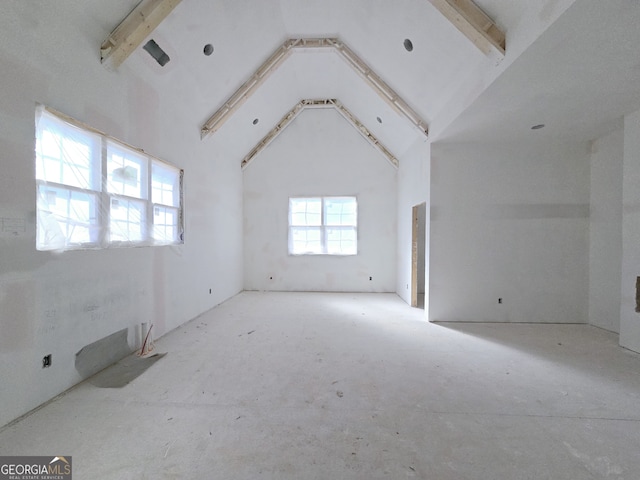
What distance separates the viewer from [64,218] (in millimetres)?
2270

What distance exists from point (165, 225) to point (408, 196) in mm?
4521

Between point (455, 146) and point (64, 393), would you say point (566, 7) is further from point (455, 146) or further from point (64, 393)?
point (64, 393)

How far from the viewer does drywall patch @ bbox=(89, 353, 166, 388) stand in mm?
2438

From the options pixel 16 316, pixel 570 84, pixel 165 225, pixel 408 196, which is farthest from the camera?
pixel 408 196

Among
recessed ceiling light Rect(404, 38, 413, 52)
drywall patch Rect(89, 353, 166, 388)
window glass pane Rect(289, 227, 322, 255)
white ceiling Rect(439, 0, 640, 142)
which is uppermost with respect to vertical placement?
recessed ceiling light Rect(404, 38, 413, 52)

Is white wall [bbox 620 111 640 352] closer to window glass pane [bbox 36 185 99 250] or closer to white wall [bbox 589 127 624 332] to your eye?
white wall [bbox 589 127 624 332]

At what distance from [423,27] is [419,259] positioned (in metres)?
4.79

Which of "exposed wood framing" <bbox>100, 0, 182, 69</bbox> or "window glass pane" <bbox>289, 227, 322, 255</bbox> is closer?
"exposed wood framing" <bbox>100, 0, 182, 69</bbox>

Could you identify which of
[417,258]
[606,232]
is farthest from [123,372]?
[606,232]

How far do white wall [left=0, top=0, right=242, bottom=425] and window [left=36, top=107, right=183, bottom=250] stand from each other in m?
0.10

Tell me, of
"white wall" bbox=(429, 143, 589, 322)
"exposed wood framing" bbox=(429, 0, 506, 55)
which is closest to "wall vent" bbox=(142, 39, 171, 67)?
"exposed wood framing" bbox=(429, 0, 506, 55)

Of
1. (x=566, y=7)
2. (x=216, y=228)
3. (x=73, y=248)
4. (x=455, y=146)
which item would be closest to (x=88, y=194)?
(x=73, y=248)

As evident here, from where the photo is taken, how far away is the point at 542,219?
4254mm

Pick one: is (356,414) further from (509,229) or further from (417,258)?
(417,258)
